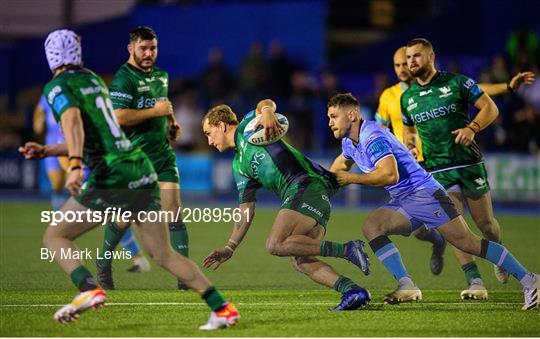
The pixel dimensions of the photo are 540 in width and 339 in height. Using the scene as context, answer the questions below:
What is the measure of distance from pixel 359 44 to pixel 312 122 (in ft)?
18.9

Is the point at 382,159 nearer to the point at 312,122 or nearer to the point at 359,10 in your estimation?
the point at 312,122

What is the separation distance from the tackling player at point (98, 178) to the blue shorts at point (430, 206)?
2.24 meters

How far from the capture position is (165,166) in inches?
426

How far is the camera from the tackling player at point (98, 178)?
25.9ft

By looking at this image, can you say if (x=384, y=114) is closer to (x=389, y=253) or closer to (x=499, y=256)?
(x=389, y=253)

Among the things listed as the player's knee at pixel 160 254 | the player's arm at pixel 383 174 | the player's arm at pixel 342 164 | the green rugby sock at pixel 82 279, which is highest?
the player's arm at pixel 383 174

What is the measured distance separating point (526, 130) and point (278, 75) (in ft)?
18.4

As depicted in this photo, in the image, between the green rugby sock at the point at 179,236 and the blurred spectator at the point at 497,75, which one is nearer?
the green rugby sock at the point at 179,236

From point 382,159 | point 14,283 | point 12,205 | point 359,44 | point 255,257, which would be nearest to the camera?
point 382,159

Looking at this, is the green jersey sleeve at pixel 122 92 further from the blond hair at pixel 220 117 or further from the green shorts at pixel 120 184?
the green shorts at pixel 120 184

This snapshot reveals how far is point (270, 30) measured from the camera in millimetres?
25641

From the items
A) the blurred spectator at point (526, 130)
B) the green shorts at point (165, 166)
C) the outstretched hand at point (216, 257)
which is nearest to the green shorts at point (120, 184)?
the outstretched hand at point (216, 257)

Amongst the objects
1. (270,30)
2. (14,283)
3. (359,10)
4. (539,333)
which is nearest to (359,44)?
(359,10)

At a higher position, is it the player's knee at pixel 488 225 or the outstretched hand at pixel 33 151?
the outstretched hand at pixel 33 151
